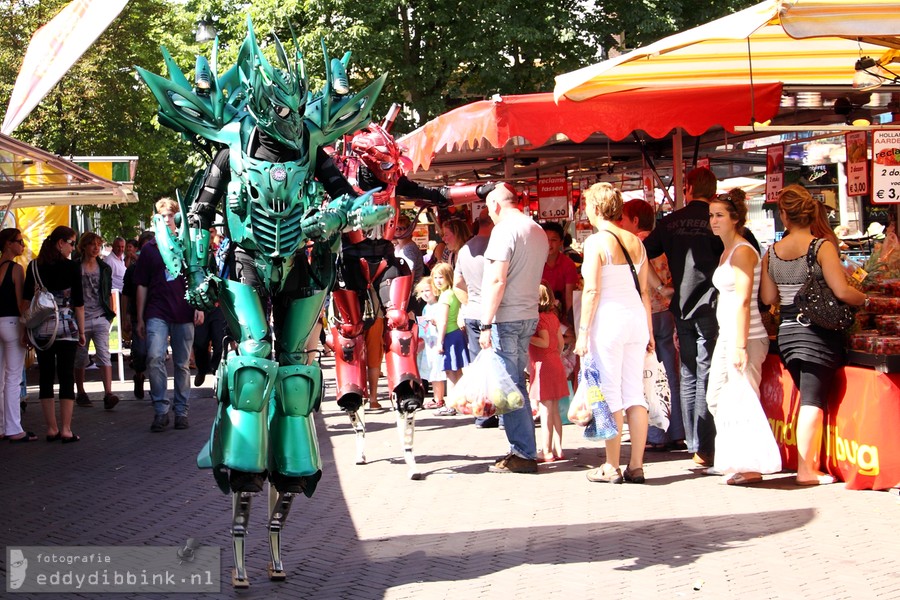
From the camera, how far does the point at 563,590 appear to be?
211 inches

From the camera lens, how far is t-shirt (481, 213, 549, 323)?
799 centimetres

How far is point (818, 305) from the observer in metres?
7.29

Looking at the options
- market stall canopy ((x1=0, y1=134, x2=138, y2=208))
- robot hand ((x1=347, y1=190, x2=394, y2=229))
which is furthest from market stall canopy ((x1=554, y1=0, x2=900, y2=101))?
market stall canopy ((x1=0, y1=134, x2=138, y2=208))

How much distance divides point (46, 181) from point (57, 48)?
3505 millimetres

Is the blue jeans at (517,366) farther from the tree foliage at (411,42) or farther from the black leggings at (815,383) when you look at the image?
the tree foliage at (411,42)

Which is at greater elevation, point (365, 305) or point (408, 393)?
point (365, 305)

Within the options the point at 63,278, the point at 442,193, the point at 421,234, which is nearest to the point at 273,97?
the point at 442,193

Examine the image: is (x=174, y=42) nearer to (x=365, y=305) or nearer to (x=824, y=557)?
(x=365, y=305)

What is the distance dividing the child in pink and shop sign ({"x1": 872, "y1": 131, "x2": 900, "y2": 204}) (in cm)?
266

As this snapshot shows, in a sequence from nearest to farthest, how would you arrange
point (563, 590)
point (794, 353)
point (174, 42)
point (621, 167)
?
point (563, 590), point (794, 353), point (621, 167), point (174, 42)

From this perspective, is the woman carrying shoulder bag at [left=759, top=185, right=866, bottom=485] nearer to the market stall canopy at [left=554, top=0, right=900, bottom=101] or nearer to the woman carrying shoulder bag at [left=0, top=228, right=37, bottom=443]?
the market stall canopy at [left=554, top=0, right=900, bottom=101]

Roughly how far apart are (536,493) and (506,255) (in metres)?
1.67

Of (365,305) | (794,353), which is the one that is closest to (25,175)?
(365,305)

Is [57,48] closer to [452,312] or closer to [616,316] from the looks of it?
[452,312]
